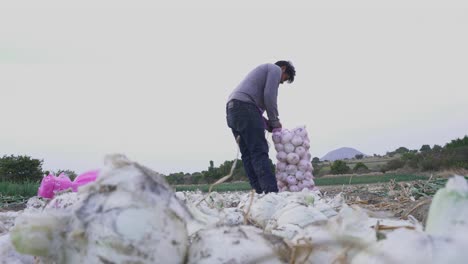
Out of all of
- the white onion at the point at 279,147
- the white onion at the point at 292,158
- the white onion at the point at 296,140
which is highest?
the white onion at the point at 296,140

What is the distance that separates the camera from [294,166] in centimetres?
595

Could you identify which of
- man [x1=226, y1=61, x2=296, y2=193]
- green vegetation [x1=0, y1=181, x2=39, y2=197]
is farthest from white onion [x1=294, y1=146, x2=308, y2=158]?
green vegetation [x1=0, y1=181, x2=39, y2=197]

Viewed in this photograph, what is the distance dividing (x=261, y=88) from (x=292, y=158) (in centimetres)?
102

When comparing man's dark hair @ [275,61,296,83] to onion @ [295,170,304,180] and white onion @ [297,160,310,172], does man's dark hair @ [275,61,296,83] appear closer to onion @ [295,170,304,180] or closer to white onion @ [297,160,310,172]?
white onion @ [297,160,310,172]

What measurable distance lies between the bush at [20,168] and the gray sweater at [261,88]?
1242cm

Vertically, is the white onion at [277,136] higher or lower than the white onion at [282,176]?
higher

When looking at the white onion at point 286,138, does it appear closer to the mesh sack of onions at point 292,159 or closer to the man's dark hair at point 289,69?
the mesh sack of onions at point 292,159

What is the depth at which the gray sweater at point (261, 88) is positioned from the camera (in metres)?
5.36

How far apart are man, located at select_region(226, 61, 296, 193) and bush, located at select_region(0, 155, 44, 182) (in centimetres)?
1236

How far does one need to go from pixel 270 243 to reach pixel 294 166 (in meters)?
5.10

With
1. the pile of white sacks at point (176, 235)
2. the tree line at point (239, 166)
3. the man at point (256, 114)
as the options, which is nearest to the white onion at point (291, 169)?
the man at point (256, 114)

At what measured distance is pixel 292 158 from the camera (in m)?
5.92

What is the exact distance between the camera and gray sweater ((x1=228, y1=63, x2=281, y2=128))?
Answer: 17.6 ft

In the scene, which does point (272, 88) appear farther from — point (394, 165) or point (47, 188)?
point (394, 165)
